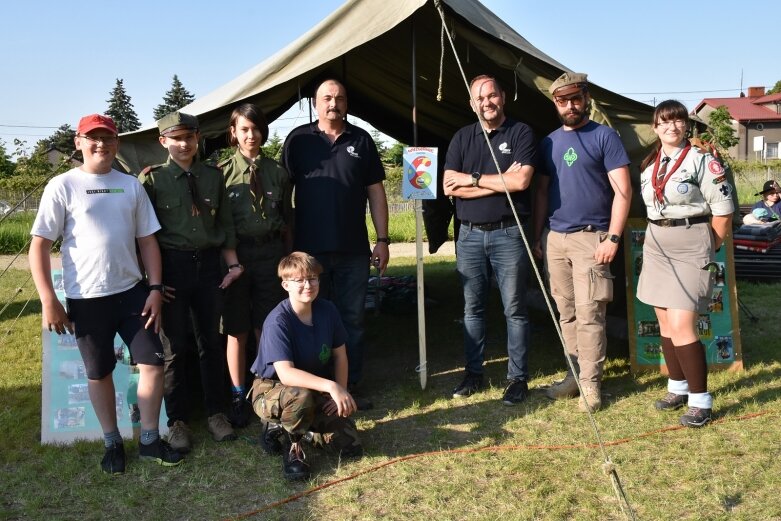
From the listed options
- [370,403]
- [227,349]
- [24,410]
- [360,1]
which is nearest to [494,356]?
[370,403]

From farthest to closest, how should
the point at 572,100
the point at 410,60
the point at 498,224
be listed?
the point at 410,60 < the point at 498,224 < the point at 572,100

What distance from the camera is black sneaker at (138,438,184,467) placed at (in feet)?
9.90

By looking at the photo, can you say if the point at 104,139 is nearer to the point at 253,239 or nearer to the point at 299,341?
the point at 253,239

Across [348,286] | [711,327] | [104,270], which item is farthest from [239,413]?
[711,327]

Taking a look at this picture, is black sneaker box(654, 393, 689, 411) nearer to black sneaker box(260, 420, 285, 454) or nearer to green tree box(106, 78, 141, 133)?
black sneaker box(260, 420, 285, 454)

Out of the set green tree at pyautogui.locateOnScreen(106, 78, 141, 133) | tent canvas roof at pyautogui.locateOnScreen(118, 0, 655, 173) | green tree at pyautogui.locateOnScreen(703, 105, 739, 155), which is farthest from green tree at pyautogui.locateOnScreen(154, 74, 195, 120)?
tent canvas roof at pyautogui.locateOnScreen(118, 0, 655, 173)

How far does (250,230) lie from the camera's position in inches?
134

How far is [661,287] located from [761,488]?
3.50 ft

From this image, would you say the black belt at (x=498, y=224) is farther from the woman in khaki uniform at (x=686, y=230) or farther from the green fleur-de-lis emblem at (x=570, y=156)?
the woman in khaki uniform at (x=686, y=230)

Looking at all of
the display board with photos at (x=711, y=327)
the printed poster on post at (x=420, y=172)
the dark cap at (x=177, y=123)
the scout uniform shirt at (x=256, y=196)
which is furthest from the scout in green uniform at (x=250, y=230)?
the display board with photos at (x=711, y=327)

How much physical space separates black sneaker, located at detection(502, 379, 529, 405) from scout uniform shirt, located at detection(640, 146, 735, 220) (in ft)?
3.95

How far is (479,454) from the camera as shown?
304 centimetres

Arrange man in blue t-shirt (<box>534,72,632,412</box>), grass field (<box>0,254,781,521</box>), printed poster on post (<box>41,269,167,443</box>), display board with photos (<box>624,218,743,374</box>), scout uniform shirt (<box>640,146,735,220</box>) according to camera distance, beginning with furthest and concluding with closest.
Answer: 1. display board with photos (<box>624,218,743,374</box>)
2. man in blue t-shirt (<box>534,72,632,412</box>)
3. printed poster on post (<box>41,269,167,443</box>)
4. scout uniform shirt (<box>640,146,735,220</box>)
5. grass field (<box>0,254,781,521</box>)

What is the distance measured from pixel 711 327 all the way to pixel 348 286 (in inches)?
91.7
